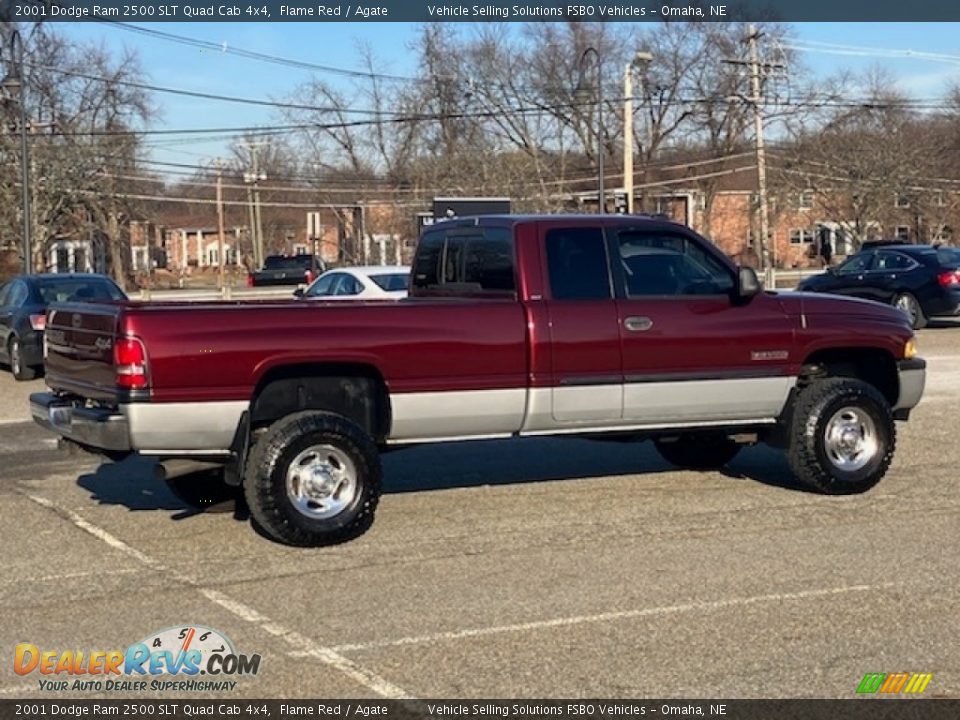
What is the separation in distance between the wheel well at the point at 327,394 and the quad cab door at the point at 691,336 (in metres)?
1.62

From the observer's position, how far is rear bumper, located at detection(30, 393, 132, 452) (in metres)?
7.22

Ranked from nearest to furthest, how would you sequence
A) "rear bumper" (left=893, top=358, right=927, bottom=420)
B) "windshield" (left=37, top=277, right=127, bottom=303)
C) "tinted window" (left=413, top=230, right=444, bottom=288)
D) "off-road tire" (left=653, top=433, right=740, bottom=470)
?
"rear bumper" (left=893, top=358, right=927, bottom=420)
"tinted window" (left=413, top=230, right=444, bottom=288)
"off-road tire" (left=653, top=433, right=740, bottom=470)
"windshield" (left=37, top=277, right=127, bottom=303)

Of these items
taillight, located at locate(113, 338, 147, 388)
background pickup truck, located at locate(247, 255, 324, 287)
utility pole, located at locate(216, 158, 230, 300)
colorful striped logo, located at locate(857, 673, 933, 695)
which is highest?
utility pole, located at locate(216, 158, 230, 300)

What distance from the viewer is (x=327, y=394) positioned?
313 inches

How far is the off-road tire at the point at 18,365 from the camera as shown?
17.2 metres

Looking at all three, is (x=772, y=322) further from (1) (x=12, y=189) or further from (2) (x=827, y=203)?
(2) (x=827, y=203)

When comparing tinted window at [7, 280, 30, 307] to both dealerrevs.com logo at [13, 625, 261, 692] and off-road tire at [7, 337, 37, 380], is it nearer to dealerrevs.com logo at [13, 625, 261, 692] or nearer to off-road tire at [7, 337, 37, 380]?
off-road tire at [7, 337, 37, 380]

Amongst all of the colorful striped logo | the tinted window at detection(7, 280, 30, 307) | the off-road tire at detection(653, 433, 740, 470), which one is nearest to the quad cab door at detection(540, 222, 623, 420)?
the off-road tire at detection(653, 433, 740, 470)

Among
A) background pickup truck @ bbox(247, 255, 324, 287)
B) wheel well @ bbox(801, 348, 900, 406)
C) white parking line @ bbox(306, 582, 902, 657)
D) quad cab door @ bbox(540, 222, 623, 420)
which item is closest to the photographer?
white parking line @ bbox(306, 582, 902, 657)

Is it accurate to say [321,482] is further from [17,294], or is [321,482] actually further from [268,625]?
[17,294]

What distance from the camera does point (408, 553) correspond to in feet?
24.5

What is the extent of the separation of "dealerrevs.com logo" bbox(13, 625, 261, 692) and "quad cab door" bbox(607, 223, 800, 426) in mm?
3627

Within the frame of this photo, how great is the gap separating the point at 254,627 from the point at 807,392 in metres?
4.59

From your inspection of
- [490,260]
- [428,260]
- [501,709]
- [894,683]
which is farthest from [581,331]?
[501,709]
